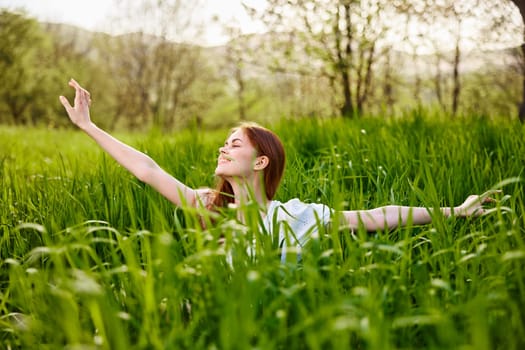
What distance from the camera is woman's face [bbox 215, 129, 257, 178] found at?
2.85m

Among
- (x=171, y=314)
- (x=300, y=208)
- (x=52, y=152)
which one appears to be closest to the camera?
(x=171, y=314)

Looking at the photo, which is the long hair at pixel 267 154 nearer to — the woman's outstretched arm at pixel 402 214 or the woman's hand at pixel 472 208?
the woman's outstretched arm at pixel 402 214

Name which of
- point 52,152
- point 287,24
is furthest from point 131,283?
point 287,24

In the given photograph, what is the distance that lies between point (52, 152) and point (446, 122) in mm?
5866

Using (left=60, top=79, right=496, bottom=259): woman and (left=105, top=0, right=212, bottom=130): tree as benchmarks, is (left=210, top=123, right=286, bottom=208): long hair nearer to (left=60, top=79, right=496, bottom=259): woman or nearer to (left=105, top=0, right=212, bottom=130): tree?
(left=60, top=79, right=496, bottom=259): woman

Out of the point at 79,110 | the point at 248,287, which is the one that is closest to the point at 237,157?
the point at 79,110

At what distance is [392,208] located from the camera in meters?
2.62

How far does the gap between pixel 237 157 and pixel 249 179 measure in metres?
0.14

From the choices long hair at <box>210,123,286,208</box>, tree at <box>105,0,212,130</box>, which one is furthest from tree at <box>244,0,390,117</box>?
tree at <box>105,0,212,130</box>

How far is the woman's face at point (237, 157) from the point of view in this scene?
285 cm

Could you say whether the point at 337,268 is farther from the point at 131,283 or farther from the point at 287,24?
the point at 287,24

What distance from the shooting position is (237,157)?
297cm

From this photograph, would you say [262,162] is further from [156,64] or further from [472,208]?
[156,64]

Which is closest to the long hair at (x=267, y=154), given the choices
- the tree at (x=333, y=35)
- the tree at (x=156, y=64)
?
the tree at (x=333, y=35)
